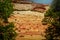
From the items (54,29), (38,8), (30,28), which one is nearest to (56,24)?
(54,29)

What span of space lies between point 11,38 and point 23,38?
30.5 inches

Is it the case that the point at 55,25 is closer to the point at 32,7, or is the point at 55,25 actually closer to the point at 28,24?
the point at 28,24

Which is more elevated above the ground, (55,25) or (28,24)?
(55,25)

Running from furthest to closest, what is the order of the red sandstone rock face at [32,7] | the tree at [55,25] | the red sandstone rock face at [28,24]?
the red sandstone rock face at [32,7] → the red sandstone rock face at [28,24] → the tree at [55,25]

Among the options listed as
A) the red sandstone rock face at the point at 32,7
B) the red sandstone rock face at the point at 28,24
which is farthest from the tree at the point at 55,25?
the red sandstone rock face at the point at 32,7

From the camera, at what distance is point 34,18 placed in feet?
25.1

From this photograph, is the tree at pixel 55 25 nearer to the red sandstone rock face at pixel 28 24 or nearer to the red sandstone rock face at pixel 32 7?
the red sandstone rock face at pixel 28 24

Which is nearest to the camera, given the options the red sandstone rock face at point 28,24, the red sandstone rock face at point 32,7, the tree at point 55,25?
the tree at point 55,25

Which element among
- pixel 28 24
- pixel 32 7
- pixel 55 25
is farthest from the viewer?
pixel 32 7

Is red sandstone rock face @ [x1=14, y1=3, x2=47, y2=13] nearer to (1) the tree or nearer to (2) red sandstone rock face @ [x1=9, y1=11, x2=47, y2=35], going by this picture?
(2) red sandstone rock face @ [x1=9, y1=11, x2=47, y2=35]

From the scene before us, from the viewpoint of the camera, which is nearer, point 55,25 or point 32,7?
point 55,25

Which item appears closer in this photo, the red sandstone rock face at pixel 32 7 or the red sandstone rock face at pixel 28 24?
the red sandstone rock face at pixel 28 24

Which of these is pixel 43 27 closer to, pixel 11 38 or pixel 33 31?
pixel 33 31

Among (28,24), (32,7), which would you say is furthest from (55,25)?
(32,7)
